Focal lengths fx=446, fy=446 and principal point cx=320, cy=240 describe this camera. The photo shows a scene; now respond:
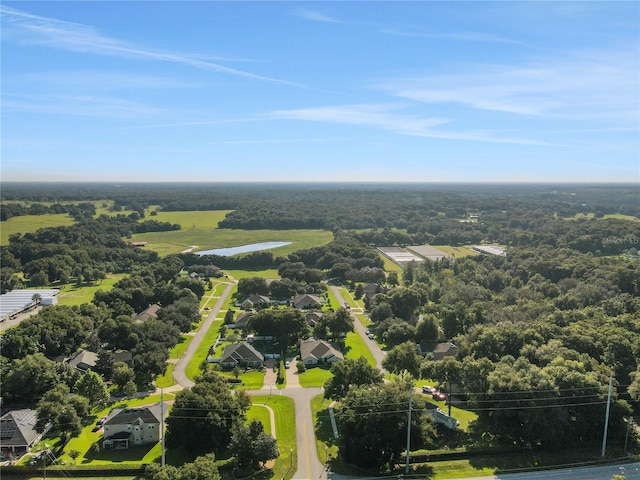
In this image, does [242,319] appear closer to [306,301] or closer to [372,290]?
[306,301]

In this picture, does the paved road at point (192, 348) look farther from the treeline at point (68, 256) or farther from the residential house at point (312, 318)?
the treeline at point (68, 256)

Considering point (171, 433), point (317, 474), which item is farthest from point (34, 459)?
point (317, 474)

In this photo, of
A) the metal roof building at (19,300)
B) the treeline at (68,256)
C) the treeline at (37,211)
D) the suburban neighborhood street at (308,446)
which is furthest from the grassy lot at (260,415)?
the treeline at (37,211)

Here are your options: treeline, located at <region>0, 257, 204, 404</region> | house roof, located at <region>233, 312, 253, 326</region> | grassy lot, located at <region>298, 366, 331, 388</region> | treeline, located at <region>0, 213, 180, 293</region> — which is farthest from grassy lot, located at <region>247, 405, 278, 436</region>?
treeline, located at <region>0, 213, 180, 293</region>

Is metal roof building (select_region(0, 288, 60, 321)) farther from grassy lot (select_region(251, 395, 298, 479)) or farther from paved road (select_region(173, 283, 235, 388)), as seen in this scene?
grassy lot (select_region(251, 395, 298, 479))

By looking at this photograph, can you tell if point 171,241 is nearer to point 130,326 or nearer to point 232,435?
point 130,326
